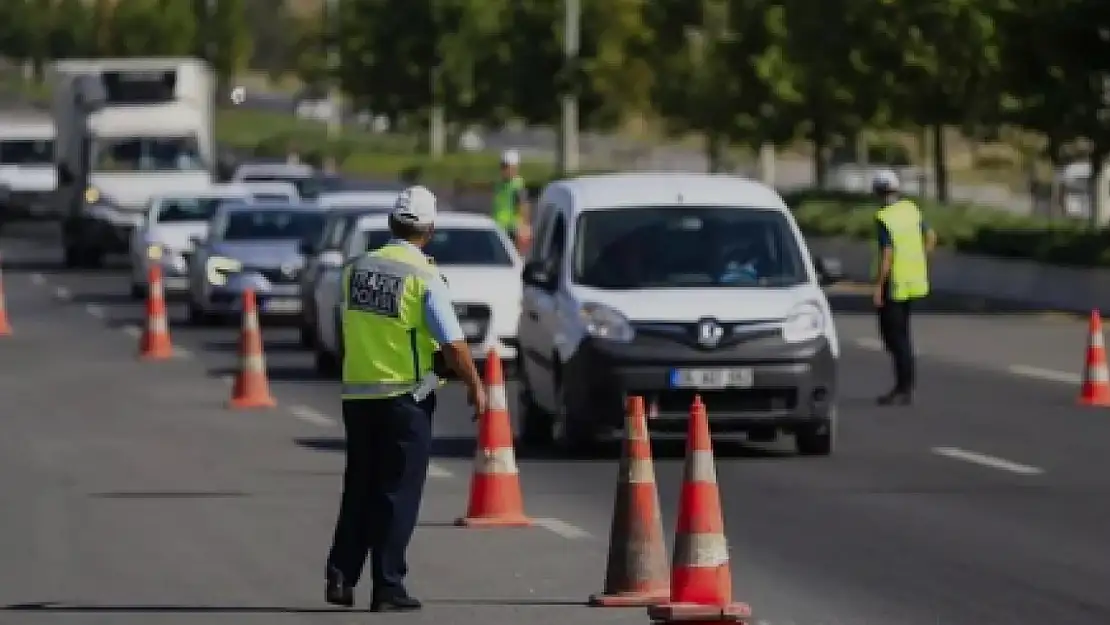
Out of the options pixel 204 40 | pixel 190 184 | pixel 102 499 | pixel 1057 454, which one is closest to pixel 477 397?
pixel 102 499

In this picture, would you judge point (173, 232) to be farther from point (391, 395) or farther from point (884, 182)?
point (391, 395)

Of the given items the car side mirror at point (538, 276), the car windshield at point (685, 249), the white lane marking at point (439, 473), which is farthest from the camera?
the car side mirror at point (538, 276)

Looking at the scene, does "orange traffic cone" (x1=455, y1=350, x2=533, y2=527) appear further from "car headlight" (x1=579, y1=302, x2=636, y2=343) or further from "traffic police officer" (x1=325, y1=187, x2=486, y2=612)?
"car headlight" (x1=579, y1=302, x2=636, y2=343)

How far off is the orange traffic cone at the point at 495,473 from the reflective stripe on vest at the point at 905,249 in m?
7.68

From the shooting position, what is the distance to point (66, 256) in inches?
1925

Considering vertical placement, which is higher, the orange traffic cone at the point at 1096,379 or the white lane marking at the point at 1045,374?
the orange traffic cone at the point at 1096,379

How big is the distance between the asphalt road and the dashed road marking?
3.60 metres

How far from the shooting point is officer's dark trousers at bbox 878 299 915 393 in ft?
70.5

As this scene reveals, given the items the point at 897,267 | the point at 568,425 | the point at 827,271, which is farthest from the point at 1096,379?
the point at 568,425

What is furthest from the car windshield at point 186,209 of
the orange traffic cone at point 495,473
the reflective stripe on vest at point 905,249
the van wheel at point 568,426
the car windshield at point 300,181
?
the orange traffic cone at point 495,473

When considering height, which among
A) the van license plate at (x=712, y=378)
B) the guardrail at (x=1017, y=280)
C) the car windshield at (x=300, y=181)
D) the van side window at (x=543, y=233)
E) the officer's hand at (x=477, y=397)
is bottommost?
the car windshield at (x=300, y=181)

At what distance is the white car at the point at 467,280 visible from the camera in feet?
78.8

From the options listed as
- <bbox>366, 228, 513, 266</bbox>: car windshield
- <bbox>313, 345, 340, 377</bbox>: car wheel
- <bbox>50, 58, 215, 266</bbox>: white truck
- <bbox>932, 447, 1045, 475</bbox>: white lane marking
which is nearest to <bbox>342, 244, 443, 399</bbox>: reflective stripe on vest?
<bbox>932, 447, 1045, 475</bbox>: white lane marking

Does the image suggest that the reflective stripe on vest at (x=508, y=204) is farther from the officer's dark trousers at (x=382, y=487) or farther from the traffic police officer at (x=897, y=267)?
the officer's dark trousers at (x=382, y=487)
